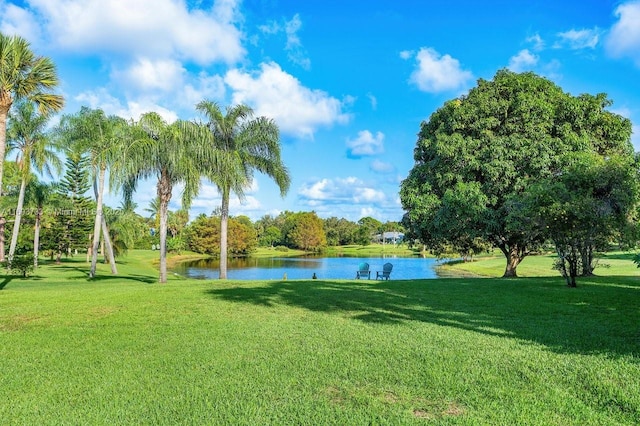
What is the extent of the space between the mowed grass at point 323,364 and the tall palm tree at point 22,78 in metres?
5.82

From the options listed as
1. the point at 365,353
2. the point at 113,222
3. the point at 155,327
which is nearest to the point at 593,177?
the point at 365,353

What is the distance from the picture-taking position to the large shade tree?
56.9 ft

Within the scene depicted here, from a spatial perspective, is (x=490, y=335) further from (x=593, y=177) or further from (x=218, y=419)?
(x=593, y=177)

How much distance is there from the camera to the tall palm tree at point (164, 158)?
17.5 m

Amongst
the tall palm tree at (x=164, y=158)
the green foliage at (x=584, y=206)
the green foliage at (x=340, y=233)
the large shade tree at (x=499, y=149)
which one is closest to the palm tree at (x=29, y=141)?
the tall palm tree at (x=164, y=158)

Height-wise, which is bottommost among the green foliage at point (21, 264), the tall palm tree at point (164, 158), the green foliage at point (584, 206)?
the green foliage at point (21, 264)

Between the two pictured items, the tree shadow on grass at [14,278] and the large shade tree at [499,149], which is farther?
the tree shadow on grass at [14,278]

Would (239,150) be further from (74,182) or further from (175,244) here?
(175,244)

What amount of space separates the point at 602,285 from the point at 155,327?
1306cm

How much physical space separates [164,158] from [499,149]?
13.6 m

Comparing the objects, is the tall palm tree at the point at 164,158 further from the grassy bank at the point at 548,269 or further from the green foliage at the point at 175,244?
the green foliage at the point at 175,244

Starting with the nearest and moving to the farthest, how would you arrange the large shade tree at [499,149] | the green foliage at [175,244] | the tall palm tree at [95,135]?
the large shade tree at [499,149]
the tall palm tree at [95,135]
the green foliage at [175,244]

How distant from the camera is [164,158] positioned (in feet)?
58.4

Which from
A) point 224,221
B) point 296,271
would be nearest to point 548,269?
point 296,271
